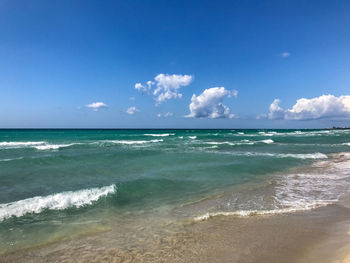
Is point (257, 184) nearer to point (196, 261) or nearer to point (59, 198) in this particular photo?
point (196, 261)

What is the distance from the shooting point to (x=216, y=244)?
17.1 ft

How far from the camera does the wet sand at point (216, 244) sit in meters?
4.69

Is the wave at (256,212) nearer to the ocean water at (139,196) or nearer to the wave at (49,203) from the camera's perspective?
the ocean water at (139,196)

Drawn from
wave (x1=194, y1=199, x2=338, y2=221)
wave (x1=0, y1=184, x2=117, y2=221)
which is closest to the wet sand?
wave (x1=194, y1=199, x2=338, y2=221)

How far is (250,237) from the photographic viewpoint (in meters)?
5.52

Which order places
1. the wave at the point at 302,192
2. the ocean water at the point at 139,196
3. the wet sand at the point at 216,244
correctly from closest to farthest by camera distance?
the wet sand at the point at 216,244, the ocean water at the point at 139,196, the wave at the point at 302,192

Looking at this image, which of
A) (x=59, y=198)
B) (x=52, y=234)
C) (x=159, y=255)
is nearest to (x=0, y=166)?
(x=59, y=198)

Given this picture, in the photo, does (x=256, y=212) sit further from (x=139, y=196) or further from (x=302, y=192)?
(x=139, y=196)

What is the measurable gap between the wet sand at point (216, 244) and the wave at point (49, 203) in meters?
2.62

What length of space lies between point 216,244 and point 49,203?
6.04 m

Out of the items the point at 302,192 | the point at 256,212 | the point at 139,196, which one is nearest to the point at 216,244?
the point at 256,212

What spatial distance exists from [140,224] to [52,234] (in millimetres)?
2278

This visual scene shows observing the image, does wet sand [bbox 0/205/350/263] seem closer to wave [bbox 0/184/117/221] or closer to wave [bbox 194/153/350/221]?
wave [bbox 194/153/350/221]

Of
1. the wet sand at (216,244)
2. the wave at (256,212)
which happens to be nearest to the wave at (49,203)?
the wet sand at (216,244)
